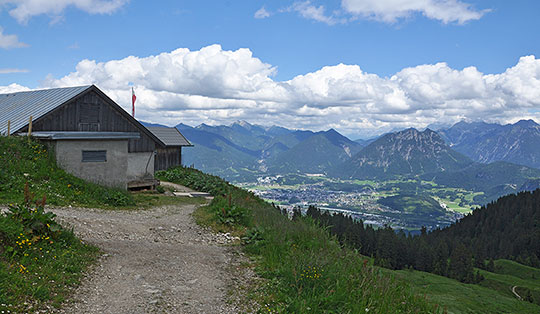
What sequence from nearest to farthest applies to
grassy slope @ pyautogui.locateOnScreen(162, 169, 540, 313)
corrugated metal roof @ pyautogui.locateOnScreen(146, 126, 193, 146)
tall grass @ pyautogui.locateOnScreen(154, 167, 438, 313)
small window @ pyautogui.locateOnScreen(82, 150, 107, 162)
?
tall grass @ pyautogui.locateOnScreen(154, 167, 438, 313) < grassy slope @ pyautogui.locateOnScreen(162, 169, 540, 313) < small window @ pyautogui.locateOnScreen(82, 150, 107, 162) < corrugated metal roof @ pyautogui.locateOnScreen(146, 126, 193, 146)

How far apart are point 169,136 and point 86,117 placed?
20.6 metres

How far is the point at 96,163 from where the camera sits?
2381cm

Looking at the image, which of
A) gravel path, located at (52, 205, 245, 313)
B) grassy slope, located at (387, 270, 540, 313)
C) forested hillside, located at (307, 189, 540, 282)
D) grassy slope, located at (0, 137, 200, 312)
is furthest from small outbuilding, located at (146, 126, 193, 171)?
forested hillside, located at (307, 189, 540, 282)

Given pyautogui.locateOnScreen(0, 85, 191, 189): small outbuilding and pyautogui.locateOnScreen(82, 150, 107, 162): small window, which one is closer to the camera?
pyautogui.locateOnScreen(0, 85, 191, 189): small outbuilding

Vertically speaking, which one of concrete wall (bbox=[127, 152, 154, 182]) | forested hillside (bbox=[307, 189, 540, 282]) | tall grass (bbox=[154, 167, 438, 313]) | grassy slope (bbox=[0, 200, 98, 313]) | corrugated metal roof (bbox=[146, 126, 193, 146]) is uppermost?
corrugated metal roof (bbox=[146, 126, 193, 146])

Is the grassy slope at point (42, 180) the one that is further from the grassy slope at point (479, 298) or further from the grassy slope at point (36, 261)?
the grassy slope at point (479, 298)

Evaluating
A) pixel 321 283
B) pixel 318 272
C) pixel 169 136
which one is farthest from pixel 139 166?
pixel 321 283

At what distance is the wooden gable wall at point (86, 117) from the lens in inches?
1019

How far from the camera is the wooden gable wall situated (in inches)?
1019

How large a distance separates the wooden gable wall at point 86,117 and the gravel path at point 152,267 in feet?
38.9

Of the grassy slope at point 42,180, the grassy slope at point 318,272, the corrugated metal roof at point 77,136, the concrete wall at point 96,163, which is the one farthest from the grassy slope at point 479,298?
the grassy slope at point 42,180

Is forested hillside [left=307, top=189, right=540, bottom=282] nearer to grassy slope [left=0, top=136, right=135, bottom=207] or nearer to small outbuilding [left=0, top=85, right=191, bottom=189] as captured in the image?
small outbuilding [left=0, top=85, right=191, bottom=189]

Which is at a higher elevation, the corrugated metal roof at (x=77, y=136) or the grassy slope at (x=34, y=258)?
the corrugated metal roof at (x=77, y=136)

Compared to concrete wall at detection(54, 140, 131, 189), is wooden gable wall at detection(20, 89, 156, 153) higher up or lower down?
higher up
